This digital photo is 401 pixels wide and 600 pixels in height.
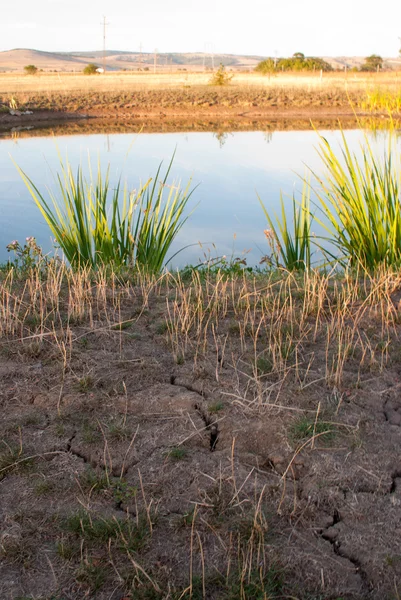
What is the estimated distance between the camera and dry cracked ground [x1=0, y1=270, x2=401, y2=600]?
6.07 feet

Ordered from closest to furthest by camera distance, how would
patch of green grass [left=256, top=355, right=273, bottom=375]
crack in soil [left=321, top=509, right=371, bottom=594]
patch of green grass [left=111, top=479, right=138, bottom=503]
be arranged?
crack in soil [left=321, top=509, right=371, bottom=594] → patch of green grass [left=111, top=479, right=138, bottom=503] → patch of green grass [left=256, top=355, right=273, bottom=375]

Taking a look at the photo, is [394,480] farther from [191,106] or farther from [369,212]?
[191,106]

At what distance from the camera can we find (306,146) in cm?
1627

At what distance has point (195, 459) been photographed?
7.68ft

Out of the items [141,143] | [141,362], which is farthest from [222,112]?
[141,362]

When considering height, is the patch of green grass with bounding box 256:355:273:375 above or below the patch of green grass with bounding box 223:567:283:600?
above

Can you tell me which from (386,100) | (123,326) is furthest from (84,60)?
(123,326)

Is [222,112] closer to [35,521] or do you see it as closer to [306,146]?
[306,146]

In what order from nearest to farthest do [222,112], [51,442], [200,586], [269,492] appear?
[200,586] < [269,492] < [51,442] < [222,112]

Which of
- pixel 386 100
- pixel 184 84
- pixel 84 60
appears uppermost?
pixel 84 60

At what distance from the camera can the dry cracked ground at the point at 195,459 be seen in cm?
185

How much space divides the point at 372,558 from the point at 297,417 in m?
0.72

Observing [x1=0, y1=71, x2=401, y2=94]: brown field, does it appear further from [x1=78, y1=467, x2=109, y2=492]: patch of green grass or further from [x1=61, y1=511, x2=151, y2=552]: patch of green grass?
[x1=61, y1=511, x2=151, y2=552]: patch of green grass

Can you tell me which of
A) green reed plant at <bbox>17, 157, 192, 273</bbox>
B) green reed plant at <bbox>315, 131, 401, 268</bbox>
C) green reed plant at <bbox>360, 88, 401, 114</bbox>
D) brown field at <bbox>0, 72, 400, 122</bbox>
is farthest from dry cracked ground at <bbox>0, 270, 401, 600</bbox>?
brown field at <bbox>0, 72, 400, 122</bbox>
